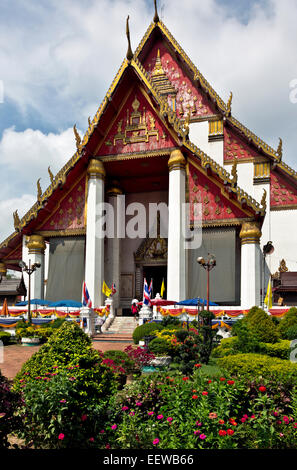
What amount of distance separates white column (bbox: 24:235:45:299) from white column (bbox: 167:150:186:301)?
7.06 meters

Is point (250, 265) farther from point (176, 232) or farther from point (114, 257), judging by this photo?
point (114, 257)

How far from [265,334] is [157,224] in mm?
13724

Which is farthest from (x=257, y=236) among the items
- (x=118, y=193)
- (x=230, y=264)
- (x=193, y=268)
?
(x=118, y=193)

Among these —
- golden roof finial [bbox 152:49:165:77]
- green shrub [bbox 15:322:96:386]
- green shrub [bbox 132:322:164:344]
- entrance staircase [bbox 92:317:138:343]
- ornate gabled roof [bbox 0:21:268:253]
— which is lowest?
entrance staircase [bbox 92:317:138:343]

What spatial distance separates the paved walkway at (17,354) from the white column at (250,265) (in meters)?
6.22

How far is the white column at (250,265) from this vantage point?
1773cm

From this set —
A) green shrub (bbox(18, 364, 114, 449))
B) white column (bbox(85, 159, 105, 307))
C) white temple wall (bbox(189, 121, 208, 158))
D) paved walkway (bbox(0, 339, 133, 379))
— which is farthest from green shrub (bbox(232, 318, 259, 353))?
white temple wall (bbox(189, 121, 208, 158))

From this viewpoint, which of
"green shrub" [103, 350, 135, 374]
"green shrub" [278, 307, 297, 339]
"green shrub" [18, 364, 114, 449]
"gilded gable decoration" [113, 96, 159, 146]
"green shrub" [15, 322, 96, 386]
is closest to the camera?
"green shrub" [18, 364, 114, 449]

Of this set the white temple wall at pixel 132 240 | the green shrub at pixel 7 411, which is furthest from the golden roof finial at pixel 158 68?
the green shrub at pixel 7 411

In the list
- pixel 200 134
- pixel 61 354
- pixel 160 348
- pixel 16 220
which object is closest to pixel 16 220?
pixel 16 220

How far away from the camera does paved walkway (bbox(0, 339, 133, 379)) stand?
31.7 ft

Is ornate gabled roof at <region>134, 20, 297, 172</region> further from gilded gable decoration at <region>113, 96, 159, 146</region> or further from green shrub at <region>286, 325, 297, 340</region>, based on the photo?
green shrub at <region>286, 325, 297, 340</region>

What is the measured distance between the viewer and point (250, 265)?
17.9m
